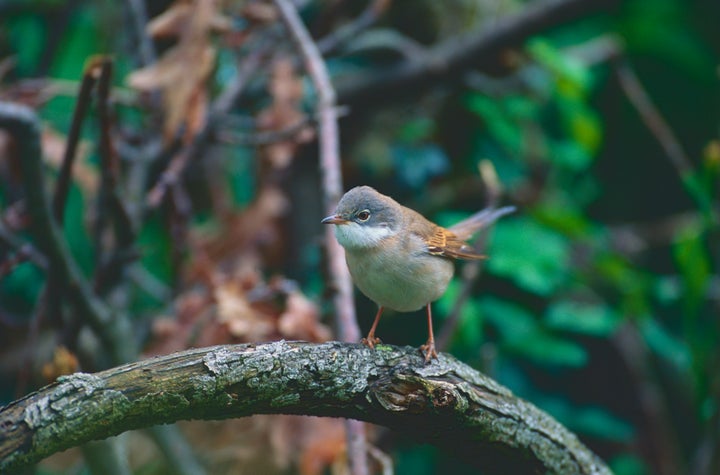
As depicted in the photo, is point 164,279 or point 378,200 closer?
point 378,200

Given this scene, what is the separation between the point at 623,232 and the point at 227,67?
13.6 ft

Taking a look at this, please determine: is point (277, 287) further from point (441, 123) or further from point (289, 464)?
point (441, 123)

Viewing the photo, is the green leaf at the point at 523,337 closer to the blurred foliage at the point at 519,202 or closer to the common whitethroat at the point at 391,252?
the blurred foliage at the point at 519,202

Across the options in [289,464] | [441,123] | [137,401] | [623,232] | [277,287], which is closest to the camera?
[137,401]

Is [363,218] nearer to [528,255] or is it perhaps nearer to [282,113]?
[282,113]

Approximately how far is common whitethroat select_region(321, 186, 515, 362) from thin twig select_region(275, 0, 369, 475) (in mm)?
196

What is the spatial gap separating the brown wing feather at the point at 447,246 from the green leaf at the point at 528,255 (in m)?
1.43

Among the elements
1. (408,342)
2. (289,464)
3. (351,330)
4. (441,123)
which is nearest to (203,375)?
(351,330)

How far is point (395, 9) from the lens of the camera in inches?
252

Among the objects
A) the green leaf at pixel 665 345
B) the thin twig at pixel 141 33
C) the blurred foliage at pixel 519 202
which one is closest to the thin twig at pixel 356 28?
the blurred foliage at pixel 519 202

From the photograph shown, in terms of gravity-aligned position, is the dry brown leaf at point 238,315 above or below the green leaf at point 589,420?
above

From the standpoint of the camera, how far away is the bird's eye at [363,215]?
3.35 metres

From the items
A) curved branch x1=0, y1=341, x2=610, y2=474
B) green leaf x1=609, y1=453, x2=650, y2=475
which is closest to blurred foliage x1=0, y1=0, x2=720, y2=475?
green leaf x1=609, y1=453, x2=650, y2=475

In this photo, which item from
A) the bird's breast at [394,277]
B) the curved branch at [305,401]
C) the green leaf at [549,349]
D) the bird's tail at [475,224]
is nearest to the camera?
the curved branch at [305,401]
